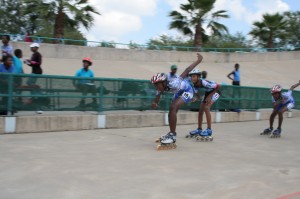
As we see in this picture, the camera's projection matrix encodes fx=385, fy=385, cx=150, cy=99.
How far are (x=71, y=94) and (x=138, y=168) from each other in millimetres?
4060

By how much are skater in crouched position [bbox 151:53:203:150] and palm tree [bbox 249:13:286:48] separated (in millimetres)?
37653

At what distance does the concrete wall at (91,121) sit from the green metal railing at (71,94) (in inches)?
8.8

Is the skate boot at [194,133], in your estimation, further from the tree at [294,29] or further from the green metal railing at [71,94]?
the tree at [294,29]

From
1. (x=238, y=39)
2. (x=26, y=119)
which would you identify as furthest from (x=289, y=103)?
(x=238, y=39)

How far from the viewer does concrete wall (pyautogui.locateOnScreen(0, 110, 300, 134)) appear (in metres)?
8.26

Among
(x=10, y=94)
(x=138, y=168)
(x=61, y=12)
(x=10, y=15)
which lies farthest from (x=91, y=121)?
(x=10, y=15)

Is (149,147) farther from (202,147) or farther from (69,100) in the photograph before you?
(69,100)

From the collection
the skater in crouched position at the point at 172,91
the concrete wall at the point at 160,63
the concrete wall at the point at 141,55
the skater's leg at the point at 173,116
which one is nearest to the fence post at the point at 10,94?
the skater in crouched position at the point at 172,91

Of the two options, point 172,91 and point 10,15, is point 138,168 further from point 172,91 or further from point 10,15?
point 10,15

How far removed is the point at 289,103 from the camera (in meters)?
9.97

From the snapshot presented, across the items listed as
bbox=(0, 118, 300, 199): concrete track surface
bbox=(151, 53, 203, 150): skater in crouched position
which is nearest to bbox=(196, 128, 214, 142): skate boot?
bbox=(0, 118, 300, 199): concrete track surface

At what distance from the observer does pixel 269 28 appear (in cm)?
4256

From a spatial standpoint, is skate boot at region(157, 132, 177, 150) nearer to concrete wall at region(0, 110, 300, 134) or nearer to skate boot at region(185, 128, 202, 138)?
skate boot at region(185, 128, 202, 138)

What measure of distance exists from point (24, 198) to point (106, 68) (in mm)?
22510
